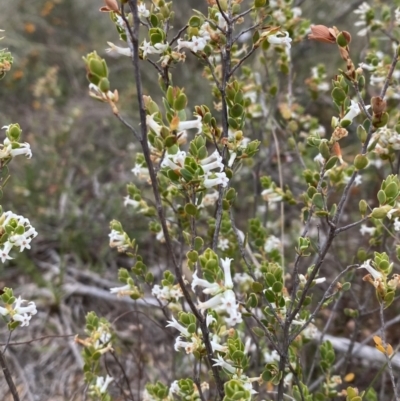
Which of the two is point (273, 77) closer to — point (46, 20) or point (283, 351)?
point (283, 351)

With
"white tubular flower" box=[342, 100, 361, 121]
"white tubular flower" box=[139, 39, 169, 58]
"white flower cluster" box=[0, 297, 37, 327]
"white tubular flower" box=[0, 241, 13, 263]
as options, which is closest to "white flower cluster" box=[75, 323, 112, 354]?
"white flower cluster" box=[0, 297, 37, 327]

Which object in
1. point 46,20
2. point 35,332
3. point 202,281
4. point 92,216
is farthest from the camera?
point 46,20

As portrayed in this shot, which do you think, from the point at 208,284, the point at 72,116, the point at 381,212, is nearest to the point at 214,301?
the point at 208,284

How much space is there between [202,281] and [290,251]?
7.44 feet

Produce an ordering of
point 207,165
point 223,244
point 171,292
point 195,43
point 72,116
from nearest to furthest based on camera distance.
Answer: point 207,165, point 195,43, point 171,292, point 223,244, point 72,116

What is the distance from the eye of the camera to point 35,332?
117 inches

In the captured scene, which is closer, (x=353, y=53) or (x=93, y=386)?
(x=93, y=386)

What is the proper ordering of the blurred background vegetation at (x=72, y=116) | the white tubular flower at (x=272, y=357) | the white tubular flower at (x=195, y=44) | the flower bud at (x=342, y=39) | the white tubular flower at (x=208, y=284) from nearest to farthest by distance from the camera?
the white tubular flower at (x=208, y=284)
the flower bud at (x=342, y=39)
the white tubular flower at (x=195, y=44)
the white tubular flower at (x=272, y=357)
the blurred background vegetation at (x=72, y=116)

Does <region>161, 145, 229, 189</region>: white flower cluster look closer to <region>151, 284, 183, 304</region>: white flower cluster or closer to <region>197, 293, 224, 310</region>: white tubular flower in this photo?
<region>197, 293, 224, 310</region>: white tubular flower

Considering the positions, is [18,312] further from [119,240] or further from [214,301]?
[214,301]

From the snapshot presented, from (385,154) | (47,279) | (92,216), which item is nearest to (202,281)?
(385,154)

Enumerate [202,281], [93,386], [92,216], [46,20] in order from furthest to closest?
[46,20] → [92,216] → [93,386] → [202,281]

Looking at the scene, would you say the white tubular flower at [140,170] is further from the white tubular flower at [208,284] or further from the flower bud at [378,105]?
the flower bud at [378,105]

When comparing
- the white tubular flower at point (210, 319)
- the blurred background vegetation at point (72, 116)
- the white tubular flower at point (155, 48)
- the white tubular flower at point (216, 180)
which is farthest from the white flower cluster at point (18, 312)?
the blurred background vegetation at point (72, 116)
